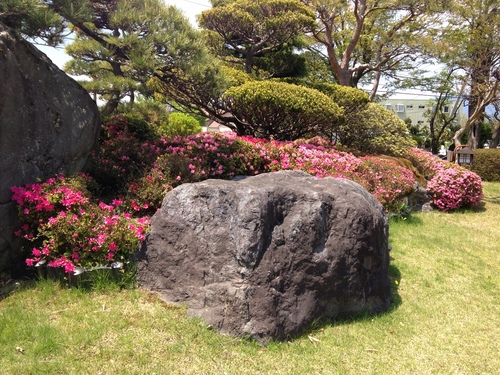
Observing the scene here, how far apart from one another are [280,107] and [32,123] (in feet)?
16.9

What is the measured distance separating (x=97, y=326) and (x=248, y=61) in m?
9.21

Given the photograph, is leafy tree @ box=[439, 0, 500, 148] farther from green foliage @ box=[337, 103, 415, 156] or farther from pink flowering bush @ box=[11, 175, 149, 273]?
pink flowering bush @ box=[11, 175, 149, 273]

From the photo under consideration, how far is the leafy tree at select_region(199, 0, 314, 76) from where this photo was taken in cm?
971

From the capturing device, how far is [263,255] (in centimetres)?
324

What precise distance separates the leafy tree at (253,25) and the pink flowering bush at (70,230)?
7.38 meters

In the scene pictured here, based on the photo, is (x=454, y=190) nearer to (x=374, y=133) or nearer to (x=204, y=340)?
(x=374, y=133)

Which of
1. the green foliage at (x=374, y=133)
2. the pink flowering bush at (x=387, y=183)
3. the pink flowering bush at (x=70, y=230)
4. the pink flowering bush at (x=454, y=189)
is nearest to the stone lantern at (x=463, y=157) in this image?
the green foliage at (x=374, y=133)

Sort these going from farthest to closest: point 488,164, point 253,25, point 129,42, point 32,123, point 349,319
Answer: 1. point 488,164
2. point 253,25
3. point 129,42
4. point 32,123
5. point 349,319

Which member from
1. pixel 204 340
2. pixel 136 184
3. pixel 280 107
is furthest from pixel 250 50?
pixel 204 340

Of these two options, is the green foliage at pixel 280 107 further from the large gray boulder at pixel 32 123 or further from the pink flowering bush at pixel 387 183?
the large gray boulder at pixel 32 123

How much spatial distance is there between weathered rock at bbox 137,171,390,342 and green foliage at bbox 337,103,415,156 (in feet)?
25.0

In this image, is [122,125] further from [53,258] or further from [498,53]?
[498,53]

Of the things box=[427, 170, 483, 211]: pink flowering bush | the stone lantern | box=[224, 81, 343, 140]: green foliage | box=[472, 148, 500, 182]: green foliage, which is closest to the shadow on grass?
box=[224, 81, 343, 140]: green foliage

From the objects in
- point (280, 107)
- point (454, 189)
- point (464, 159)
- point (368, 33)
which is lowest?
point (454, 189)
